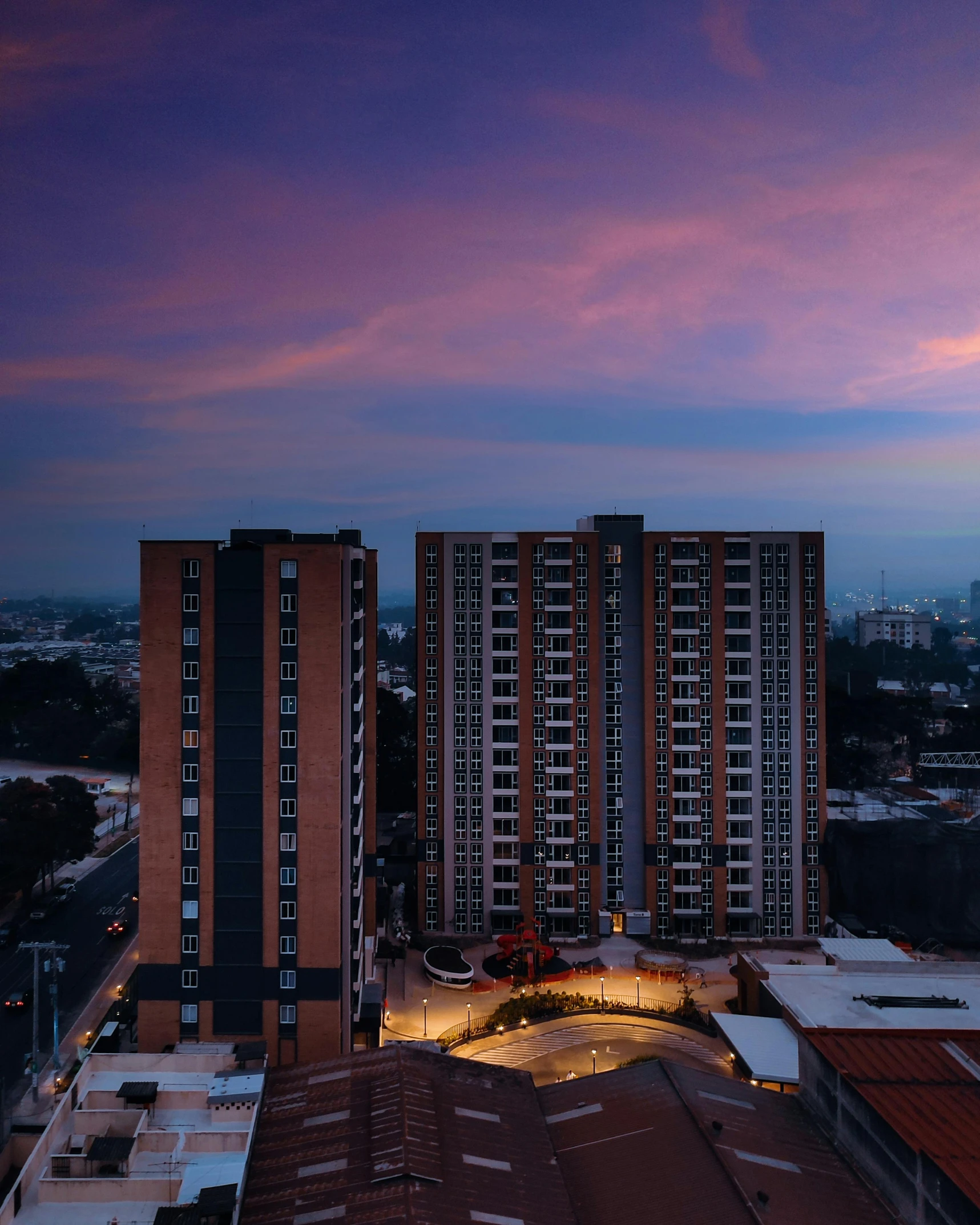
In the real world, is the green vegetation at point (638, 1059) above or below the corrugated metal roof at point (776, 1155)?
below

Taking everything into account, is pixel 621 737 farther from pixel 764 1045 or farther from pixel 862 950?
pixel 764 1045

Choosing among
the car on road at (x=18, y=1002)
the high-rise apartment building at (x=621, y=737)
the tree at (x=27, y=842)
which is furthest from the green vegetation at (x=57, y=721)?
the high-rise apartment building at (x=621, y=737)

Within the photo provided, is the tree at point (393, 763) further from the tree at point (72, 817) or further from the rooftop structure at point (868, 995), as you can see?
the rooftop structure at point (868, 995)

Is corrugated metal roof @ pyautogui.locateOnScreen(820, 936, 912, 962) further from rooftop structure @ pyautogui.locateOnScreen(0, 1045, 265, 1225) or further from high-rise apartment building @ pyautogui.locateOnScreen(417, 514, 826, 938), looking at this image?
rooftop structure @ pyautogui.locateOnScreen(0, 1045, 265, 1225)

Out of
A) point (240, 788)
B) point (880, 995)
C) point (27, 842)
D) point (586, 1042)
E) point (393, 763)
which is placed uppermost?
point (240, 788)

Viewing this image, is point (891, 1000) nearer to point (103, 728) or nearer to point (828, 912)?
point (828, 912)

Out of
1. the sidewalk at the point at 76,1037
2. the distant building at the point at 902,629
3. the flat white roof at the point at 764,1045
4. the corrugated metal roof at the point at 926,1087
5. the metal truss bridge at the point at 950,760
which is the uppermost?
the distant building at the point at 902,629

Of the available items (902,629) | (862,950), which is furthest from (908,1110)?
(902,629)
